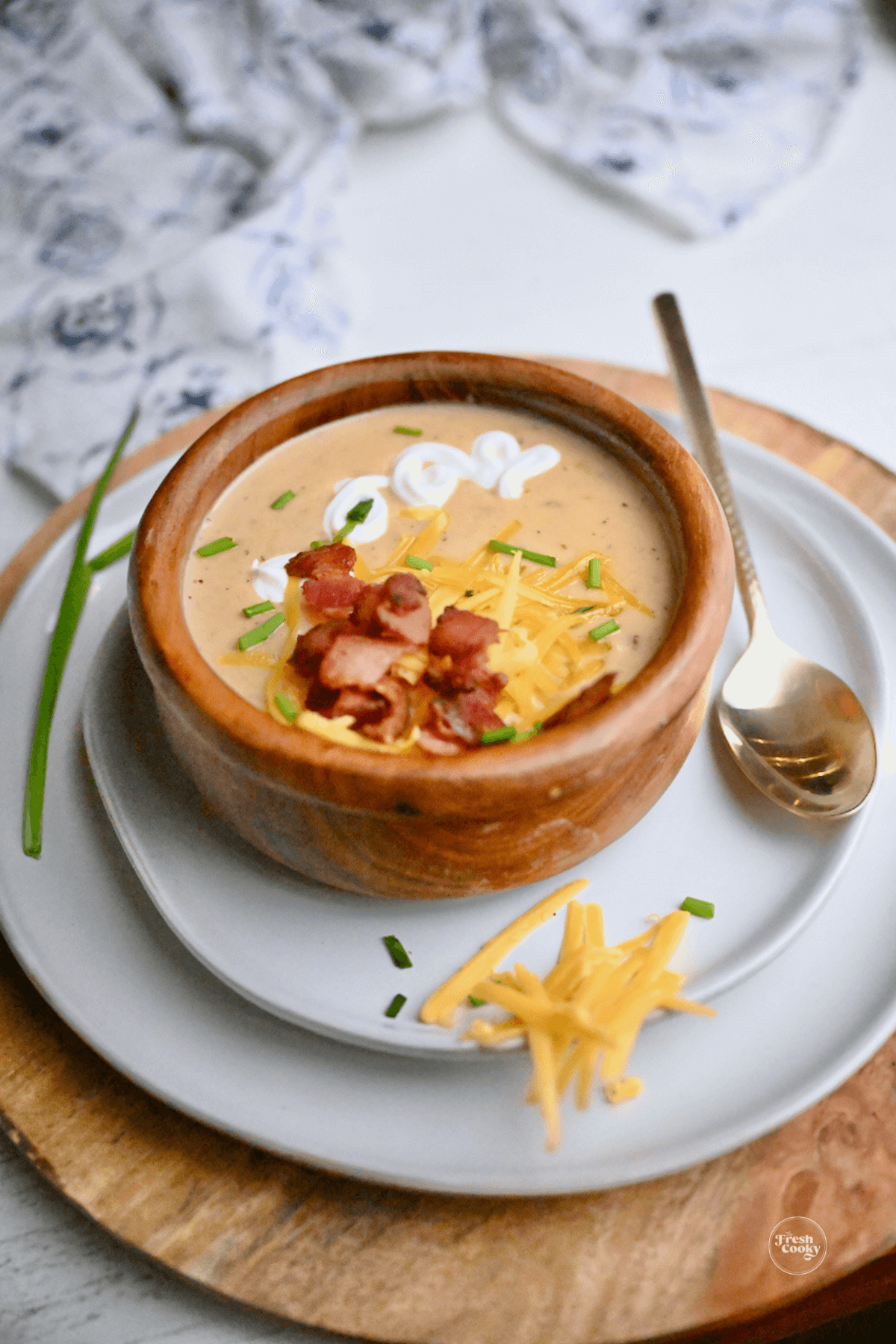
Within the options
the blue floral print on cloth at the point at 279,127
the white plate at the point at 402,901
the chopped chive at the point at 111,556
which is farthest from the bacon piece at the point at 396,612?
the blue floral print on cloth at the point at 279,127

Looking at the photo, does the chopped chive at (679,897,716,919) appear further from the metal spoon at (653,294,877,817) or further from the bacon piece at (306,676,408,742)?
the bacon piece at (306,676,408,742)

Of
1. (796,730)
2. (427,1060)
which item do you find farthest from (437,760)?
(796,730)

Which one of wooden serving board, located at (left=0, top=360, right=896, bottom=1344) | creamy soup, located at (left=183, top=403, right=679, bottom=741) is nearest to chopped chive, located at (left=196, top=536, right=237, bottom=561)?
creamy soup, located at (left=183, top=403, right=679, bottom=741)

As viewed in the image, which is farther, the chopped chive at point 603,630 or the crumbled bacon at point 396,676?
the chopped chive at point 603,630

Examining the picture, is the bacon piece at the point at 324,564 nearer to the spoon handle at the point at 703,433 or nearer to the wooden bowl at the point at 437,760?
the wooden bowl at the point at 437,760

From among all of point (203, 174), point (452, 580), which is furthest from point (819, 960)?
point (203, 174)

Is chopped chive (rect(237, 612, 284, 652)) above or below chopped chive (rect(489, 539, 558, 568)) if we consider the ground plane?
below

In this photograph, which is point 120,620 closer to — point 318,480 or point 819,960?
point 318,480
